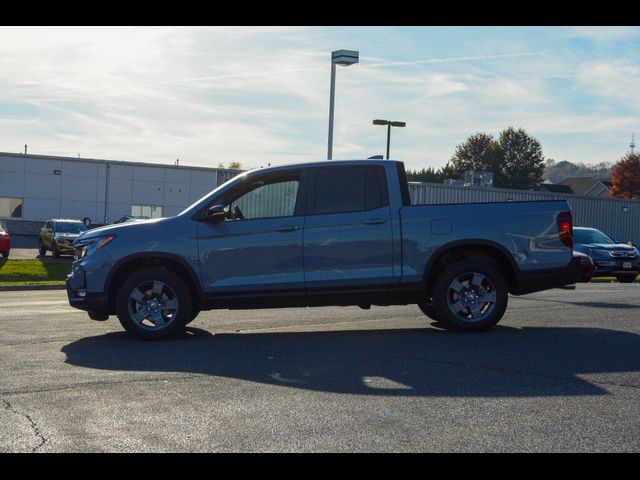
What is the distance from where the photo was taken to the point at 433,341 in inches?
389

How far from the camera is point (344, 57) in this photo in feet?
87.1

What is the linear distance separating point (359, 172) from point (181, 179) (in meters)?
47.8

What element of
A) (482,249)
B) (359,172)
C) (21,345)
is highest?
(359,172)

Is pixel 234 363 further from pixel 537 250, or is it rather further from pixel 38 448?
pixel 537 250

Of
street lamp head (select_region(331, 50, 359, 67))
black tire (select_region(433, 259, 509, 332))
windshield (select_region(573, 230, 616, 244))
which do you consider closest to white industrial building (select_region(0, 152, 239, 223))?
street lamp head (select_region(331, 50, 359, 67))

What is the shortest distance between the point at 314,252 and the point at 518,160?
101832 mm

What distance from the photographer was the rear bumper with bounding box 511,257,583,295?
35.4 ft

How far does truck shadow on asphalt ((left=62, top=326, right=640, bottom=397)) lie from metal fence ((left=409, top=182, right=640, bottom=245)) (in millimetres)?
29018

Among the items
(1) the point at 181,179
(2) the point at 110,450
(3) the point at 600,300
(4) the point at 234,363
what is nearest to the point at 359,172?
(4) the point at 234,363

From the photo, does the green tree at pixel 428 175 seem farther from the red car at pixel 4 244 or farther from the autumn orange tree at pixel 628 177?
the red car at pixel 4 244

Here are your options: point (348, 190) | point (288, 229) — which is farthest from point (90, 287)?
point (348, 190)

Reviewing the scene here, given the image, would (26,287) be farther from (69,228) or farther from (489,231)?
(69,228)

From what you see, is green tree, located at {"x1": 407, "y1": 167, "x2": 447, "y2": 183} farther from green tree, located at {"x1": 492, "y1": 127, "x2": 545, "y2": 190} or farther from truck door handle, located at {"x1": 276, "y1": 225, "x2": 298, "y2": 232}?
truck door handle, located at {"x1": 276, "y1": 225, "x2": 298, "y2": 232}
